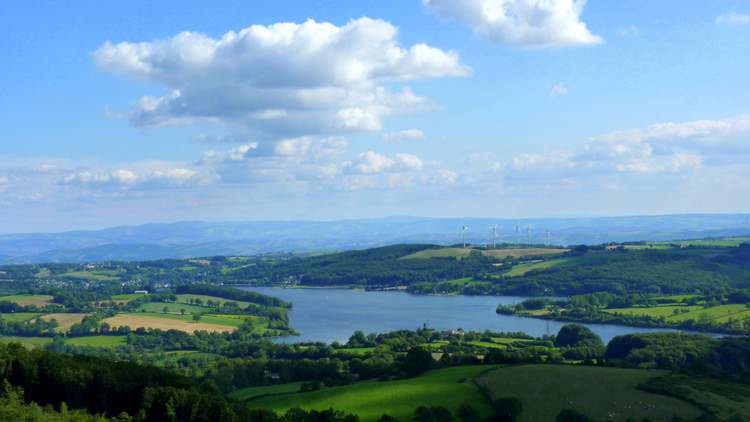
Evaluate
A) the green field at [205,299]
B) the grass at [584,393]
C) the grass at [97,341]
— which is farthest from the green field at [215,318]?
the grass at [584,393]

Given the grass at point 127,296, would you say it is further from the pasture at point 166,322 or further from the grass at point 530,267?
the grass at point 530,267

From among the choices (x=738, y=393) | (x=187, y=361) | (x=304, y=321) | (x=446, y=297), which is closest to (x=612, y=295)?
(x=446, y=297)

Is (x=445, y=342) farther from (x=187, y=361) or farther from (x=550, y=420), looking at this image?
(x=550, y=420)

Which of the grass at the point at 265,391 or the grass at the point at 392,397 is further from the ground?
the grass at the point at 392,397

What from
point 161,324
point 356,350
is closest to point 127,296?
point 161,324

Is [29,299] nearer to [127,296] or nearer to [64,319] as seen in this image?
[127,296]
